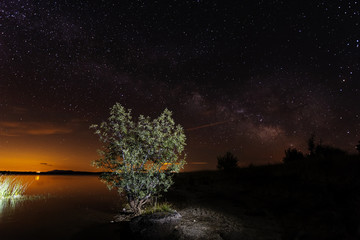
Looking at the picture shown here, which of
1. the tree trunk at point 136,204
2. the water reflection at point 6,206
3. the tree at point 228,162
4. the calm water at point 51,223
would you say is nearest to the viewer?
the calm water at point 51,223

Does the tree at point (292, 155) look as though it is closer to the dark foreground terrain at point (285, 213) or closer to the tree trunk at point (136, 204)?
the dark foreground terrain at point (285, 213)

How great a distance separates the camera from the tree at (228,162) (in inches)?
1436

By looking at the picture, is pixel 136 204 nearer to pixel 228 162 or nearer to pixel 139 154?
pixel 139 154

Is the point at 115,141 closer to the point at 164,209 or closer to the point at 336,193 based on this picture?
the point at 164,209

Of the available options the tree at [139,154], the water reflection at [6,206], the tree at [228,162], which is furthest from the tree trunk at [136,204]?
the tree at [228,162]

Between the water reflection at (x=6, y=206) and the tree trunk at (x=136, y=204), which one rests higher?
the tree trunk at (x=136, y=204)

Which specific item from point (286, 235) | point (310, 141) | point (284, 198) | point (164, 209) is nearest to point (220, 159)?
point (310, 141)

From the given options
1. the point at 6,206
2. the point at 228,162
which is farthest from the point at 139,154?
the point at 228,162

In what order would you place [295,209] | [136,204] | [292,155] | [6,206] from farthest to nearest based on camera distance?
[292,155] < [6,206] < [136,204] < [295,209]

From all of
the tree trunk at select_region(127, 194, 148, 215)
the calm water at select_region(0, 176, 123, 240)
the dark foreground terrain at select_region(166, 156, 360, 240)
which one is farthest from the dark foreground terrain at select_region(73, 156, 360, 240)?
the tree trunk at select_region(127, 194, 148, 215)

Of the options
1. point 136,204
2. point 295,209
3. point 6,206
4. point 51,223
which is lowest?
point 51,223

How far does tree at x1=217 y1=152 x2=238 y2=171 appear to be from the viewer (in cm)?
3647

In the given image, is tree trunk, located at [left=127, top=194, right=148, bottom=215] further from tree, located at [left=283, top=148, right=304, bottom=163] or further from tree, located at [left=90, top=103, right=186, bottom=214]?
tree, located at [left=283, top=148, right=304, bottom=163]

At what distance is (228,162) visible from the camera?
37.4 m
